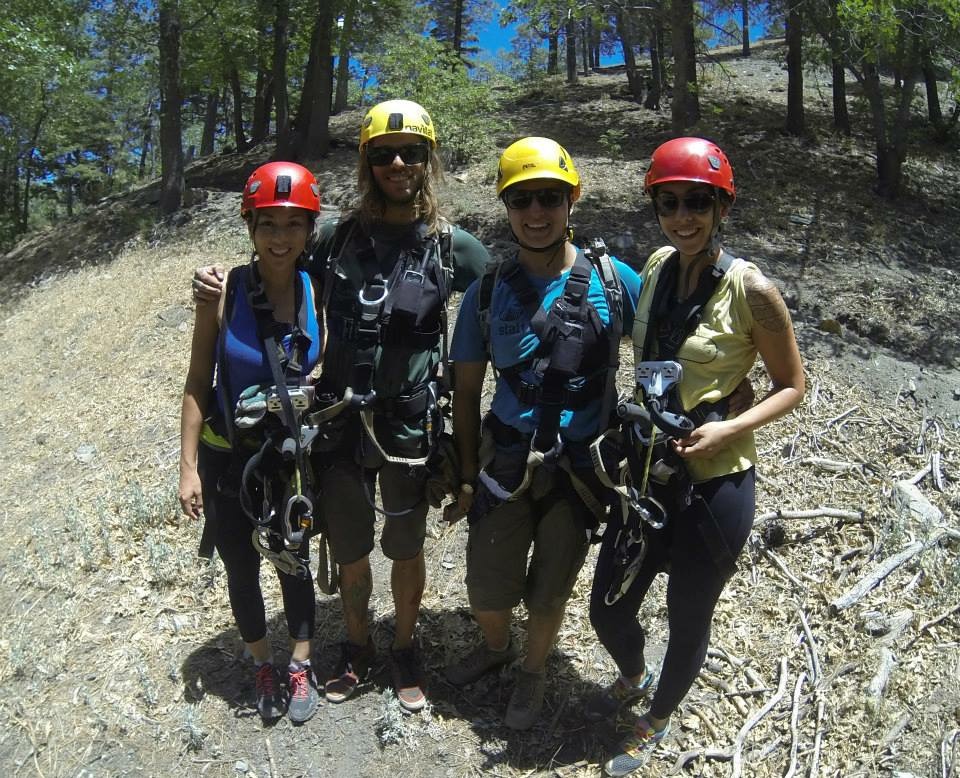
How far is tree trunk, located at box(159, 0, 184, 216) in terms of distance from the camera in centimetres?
1490

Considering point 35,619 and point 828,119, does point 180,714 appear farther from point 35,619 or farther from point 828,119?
point 828,119

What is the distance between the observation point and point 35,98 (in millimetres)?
21844

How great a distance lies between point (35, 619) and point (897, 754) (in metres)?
4.96

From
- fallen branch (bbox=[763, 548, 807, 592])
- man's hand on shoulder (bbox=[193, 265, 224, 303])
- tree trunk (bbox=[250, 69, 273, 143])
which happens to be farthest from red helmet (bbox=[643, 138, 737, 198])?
tree trunk (bbox=[250, 69, 273, 143])

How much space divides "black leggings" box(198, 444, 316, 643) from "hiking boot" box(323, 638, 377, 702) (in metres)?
0.30

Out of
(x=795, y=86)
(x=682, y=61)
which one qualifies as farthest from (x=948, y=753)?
(x=795, y=86)

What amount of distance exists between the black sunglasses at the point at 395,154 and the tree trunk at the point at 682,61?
7.77m

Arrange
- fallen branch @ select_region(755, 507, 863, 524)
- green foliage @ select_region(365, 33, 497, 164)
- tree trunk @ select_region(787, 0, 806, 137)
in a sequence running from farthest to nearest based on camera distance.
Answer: tree trunk @ select_region(787, 0, 806, 137) → green foliage @ select_region(365, 33, 497, 164) → fallen branch @ select_region(755, 507, 863, 524)

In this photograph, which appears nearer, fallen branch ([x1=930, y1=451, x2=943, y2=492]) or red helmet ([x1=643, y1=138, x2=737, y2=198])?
red helmet ([x1=643, y1=138, x2=737, y2=198])

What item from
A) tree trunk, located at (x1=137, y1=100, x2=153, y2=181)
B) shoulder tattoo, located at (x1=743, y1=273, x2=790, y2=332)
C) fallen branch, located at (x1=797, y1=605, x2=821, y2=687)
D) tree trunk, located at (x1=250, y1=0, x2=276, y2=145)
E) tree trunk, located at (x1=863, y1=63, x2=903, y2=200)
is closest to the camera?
shoulder tattoo, located at (x1=743, y1=273, x2=790, y2=332)

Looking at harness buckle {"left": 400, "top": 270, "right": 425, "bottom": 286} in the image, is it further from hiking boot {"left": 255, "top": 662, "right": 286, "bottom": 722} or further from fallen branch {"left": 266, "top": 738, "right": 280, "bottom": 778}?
fallen branch {"left": 266, "top": 738, "right": 280, "bottom": 778}

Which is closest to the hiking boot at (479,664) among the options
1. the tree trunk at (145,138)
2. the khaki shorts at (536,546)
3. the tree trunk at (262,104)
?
the khaki shorts at (536,546)

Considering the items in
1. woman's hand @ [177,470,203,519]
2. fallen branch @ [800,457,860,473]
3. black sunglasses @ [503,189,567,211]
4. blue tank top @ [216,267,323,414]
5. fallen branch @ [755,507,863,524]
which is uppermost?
black sunglasses @ [503,189,567,211]

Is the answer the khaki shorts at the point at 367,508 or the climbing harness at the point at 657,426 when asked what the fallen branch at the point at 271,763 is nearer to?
the khaki shorts at the point at 367,508
